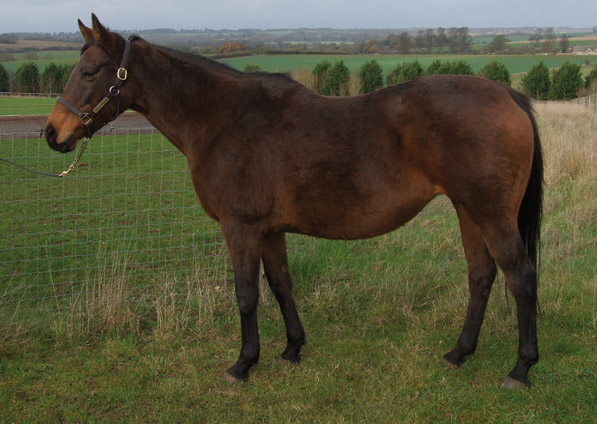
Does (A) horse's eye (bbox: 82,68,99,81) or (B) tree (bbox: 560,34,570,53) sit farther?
(B) tree (bbox: 560,34,570,53)

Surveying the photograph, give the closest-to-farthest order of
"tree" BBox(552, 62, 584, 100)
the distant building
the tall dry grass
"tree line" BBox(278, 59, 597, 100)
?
the tall dry grass → "tree line" BBox(278, 59, 597, 100) → "tree" BBox(552, 62, 584, 100) → the distant building

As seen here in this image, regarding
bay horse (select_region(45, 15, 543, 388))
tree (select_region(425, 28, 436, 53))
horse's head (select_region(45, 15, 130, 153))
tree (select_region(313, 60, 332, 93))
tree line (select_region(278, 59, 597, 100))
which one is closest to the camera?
bay horse (select_region(45, 15, 543, 388))

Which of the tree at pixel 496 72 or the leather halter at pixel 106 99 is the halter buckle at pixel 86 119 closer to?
the leather halter at pixel 106 99

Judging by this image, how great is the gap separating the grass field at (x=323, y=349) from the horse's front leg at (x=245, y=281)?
131mm

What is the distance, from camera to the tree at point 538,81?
82.1 feet

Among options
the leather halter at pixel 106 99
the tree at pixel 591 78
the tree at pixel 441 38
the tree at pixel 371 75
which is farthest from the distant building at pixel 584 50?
the leather halter at pixel 106 99

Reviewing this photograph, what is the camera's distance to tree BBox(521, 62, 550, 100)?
82.1 feet

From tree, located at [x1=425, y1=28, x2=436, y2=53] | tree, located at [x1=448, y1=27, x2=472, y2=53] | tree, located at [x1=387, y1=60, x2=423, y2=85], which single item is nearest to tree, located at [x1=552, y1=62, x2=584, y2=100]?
tree, located at [x1=387, y1=60, x2=423, y2=85]

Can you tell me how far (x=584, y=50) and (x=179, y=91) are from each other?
56.8 meters

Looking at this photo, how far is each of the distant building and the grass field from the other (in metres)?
50.7

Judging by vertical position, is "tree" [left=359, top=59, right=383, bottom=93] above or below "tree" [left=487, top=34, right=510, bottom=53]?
below

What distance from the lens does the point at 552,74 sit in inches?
1040

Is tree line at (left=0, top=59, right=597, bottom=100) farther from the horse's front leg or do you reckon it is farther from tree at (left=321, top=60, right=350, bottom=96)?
the horse's front leg

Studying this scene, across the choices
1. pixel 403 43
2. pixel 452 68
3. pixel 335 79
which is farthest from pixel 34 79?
pixel 403 43
